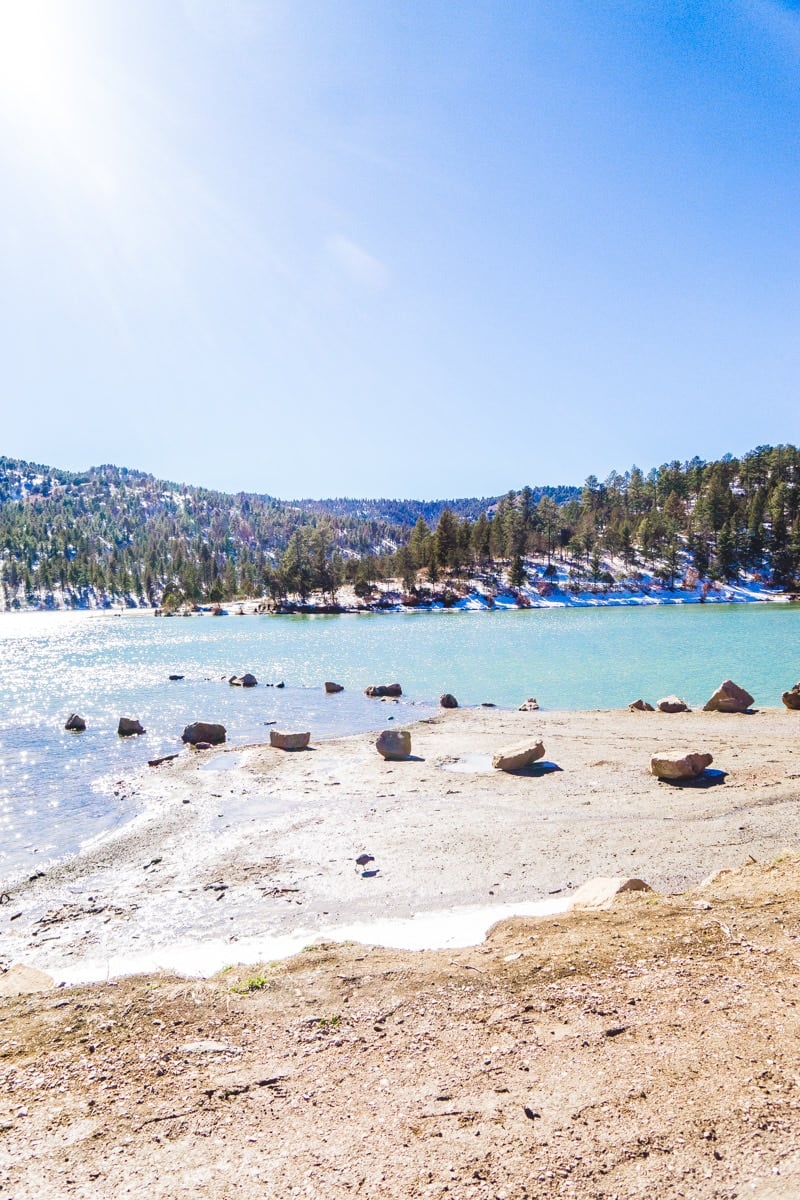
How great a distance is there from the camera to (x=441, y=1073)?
5.95 m

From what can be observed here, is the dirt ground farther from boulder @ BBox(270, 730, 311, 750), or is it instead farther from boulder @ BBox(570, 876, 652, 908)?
boulder @ BBox(270, 730, 311, 750)

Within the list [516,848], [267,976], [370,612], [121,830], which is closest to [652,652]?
[516,848]

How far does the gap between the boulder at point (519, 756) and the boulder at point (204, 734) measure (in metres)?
12.8

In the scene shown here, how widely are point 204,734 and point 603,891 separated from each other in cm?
2083

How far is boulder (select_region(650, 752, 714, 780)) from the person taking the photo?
18188 millimetres

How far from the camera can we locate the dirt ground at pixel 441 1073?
473cm

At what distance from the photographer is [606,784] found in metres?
18.6

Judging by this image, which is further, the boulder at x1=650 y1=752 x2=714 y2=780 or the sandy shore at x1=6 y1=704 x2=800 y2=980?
the boulder at x1=650 y1=752 x2=714 y2=780

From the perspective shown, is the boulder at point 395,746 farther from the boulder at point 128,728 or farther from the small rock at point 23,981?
the small rock at point 23,981

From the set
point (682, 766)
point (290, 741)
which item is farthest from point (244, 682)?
point (682, 766)

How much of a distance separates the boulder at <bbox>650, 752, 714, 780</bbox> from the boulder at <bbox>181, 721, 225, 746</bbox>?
17.9 m

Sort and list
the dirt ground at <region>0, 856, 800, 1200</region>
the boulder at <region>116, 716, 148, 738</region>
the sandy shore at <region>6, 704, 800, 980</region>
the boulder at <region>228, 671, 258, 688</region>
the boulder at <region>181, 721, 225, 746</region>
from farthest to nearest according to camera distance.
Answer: the boulder at <region>228, 671, 258, 688</region>, the boulder at <region>116, 716, 148, 738</region>, the boulder at <region>181, 721, 225, 746</region>, the sandy shore at <region>6, 704, 800, 980</region>, the dirt ground at <region>0, 856, 800, 1200</region>

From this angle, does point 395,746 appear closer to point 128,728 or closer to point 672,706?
point 128,728

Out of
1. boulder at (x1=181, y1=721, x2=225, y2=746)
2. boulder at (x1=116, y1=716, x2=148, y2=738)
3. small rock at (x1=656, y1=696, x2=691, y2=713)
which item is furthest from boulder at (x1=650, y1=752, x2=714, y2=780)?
boulder at (x1=116, y1=716, x2=148, y2=738)
